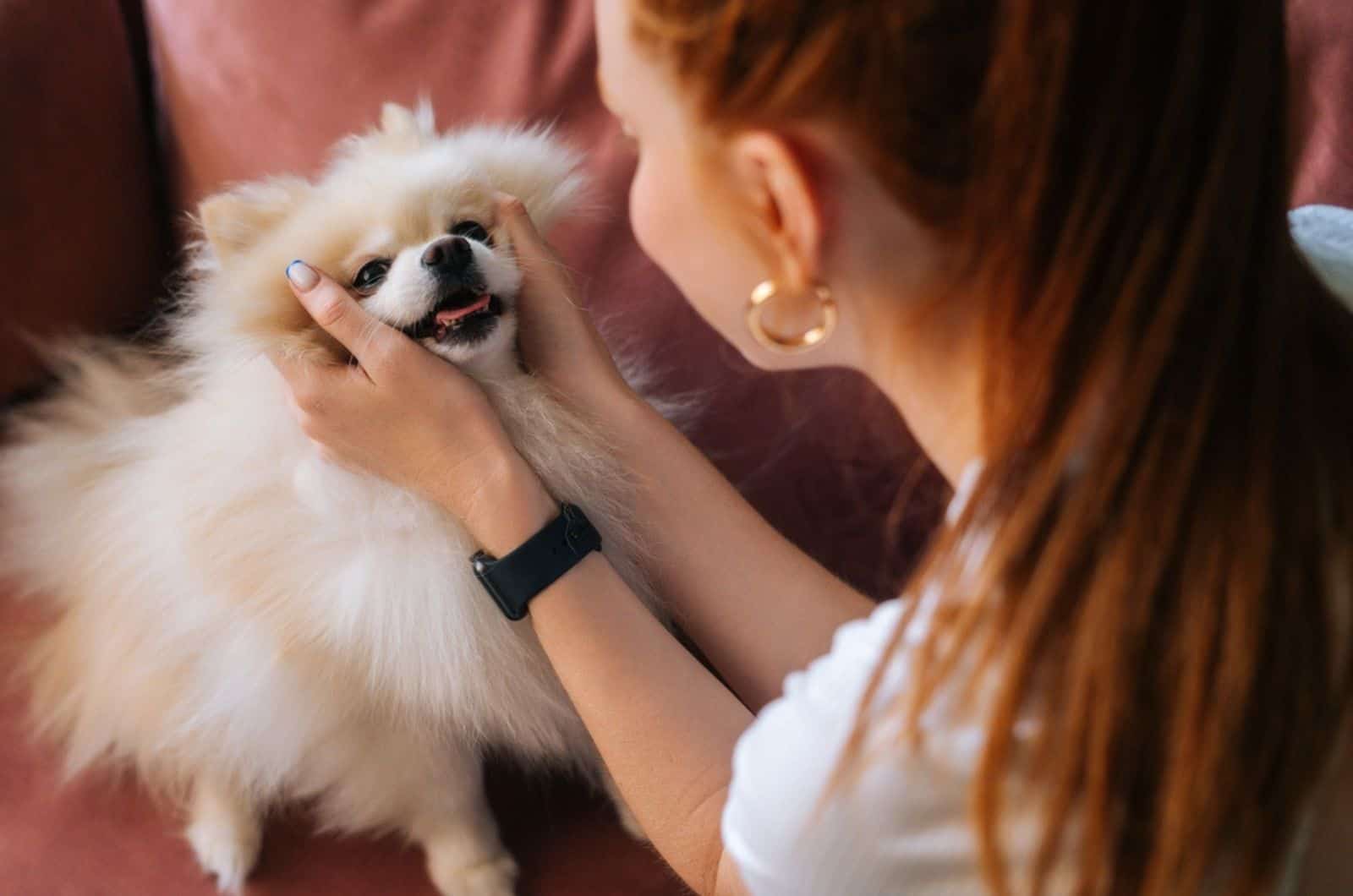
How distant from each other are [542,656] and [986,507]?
518mm

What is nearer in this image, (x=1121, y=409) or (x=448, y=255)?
(x=1121, y=409)

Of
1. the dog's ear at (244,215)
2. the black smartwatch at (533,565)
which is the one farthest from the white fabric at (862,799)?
the dog's ear at (244,215)

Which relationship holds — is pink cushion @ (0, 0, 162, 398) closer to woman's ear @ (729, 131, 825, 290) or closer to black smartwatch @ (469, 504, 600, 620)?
black smartwatch @ (469, 504, 600, 620)

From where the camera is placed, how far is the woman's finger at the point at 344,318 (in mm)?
846

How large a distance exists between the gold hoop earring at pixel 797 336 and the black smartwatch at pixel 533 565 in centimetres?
28

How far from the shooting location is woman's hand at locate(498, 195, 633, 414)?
955mm

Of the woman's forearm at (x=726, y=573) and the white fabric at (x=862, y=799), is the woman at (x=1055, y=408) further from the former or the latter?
the woman's forearm at (x=726, y=573)

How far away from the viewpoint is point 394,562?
0.92m

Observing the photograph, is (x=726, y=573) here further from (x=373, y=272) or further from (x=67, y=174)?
(x=67, y=174)

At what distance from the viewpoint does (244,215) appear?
924 mm

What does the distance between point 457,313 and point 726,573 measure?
0.33 m

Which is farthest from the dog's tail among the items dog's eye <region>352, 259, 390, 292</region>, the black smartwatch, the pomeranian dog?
the black smartwatch

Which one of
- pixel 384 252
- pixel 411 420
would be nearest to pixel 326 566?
pixel 411 420

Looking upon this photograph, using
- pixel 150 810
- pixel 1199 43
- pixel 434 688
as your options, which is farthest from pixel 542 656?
pixel 1199 43
